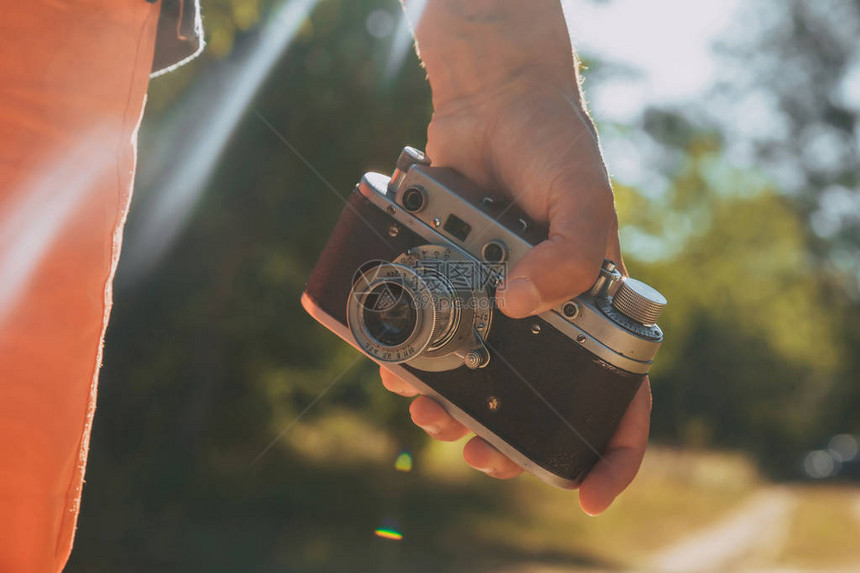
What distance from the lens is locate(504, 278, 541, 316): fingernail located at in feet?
5.64

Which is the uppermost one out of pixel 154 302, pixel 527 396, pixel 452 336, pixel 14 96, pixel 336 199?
pixel 14 96

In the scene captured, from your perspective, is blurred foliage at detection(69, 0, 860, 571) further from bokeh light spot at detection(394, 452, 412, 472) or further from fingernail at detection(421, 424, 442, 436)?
fingernail at detection(421, 424, 442, 436)

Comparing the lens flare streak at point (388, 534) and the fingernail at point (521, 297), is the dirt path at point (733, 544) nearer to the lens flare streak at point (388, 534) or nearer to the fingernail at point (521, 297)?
the lens flare streak at point (388, 534)

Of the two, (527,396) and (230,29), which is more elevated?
(527,396)

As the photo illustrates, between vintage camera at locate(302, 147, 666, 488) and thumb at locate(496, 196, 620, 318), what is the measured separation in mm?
156

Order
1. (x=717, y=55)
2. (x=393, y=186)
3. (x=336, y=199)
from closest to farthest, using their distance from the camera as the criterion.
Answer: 1. (x=393, y=186)
2. (x=336, y=199)
3. (x=717, y=55)

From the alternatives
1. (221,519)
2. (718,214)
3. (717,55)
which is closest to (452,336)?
(221,519)

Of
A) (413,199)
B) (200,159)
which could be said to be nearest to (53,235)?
(413,199)

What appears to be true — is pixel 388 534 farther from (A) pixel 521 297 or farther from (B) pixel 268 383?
(A) pixel 521 297

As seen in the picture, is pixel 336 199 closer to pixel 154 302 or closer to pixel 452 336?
pixel 154 302

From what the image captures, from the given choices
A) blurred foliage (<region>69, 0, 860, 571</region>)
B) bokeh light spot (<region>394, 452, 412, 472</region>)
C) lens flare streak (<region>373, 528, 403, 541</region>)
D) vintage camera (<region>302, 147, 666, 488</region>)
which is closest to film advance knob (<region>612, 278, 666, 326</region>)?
vintage camera (<region>302, 147, 666, 488</region>)

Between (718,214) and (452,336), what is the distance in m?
25.3

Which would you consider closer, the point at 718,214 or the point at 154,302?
the point at 154,302

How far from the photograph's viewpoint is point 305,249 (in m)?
8.08
